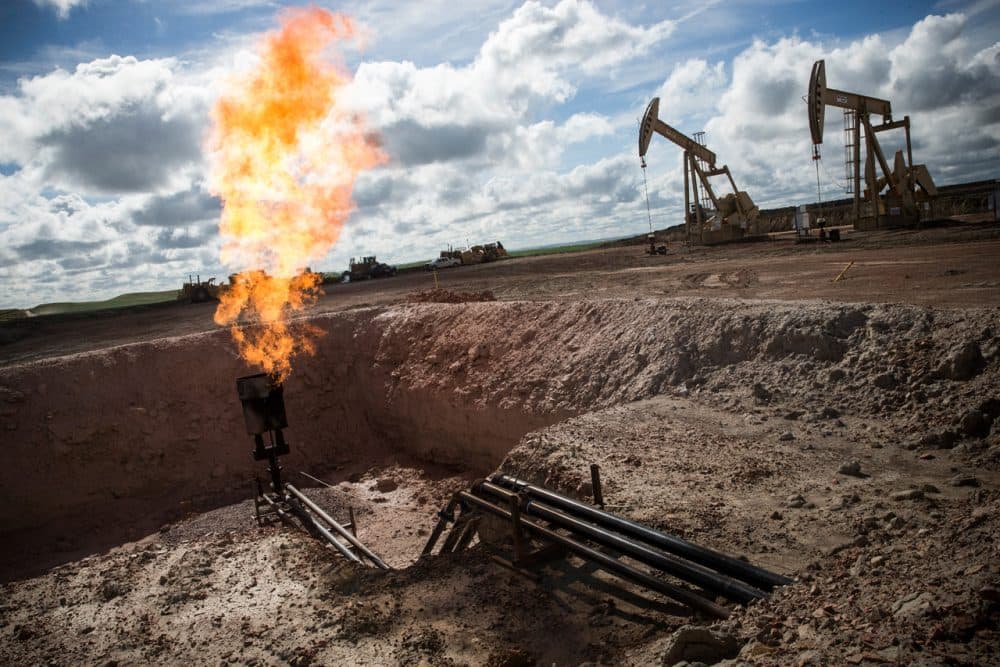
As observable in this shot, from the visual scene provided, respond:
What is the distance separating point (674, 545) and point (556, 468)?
3.52 meters

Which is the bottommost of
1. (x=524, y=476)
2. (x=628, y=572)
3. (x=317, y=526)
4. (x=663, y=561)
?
(x=317, y=526)

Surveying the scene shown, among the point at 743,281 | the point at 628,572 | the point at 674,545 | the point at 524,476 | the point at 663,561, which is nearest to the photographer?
the point at 663,561

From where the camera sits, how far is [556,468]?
9.08 m

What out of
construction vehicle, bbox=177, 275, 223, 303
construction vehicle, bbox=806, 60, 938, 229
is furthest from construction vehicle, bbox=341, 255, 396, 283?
construction vehicle, bbox=806, 60, 938, 229

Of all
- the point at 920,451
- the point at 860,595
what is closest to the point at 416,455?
the point at 920,451

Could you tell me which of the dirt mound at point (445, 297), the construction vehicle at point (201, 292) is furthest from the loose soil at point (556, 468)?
the construction vehicle at point (201, 292)

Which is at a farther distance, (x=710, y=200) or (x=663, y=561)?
(x=710, y=200)

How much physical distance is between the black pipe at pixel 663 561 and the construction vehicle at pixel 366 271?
4576 cm

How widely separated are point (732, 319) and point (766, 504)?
552 cm

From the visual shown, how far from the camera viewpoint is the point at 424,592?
7059mm

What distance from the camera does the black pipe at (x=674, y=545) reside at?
→ 5035mm

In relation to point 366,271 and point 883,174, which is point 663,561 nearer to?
point 883,174

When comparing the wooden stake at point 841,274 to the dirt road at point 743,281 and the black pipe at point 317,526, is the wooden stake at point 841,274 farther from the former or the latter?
the black pipe at point 317,526

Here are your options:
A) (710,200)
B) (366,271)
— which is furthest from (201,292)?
(710,200)
